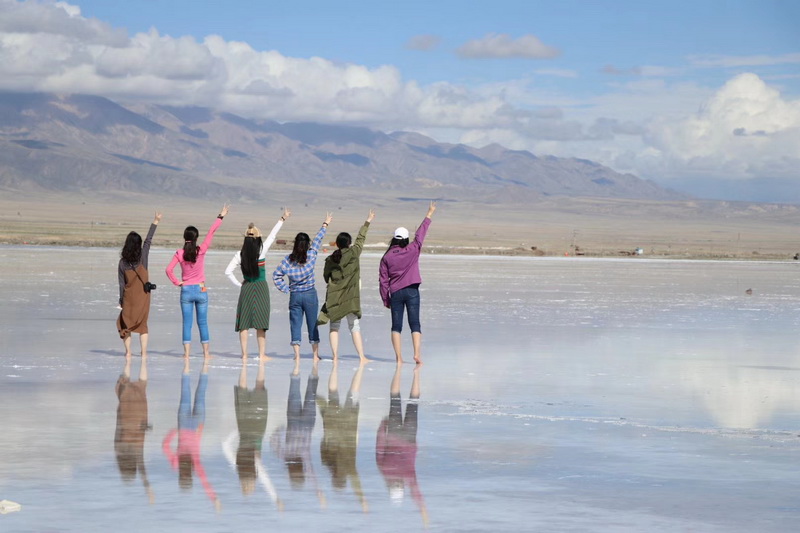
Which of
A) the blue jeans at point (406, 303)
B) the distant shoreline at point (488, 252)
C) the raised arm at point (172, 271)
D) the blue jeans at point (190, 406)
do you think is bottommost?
the blue jeans at point (190, 406)

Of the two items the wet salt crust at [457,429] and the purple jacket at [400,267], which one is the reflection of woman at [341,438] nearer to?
the wet salt crust at [457,429]

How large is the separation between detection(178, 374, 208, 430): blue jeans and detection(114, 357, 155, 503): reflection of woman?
296mm

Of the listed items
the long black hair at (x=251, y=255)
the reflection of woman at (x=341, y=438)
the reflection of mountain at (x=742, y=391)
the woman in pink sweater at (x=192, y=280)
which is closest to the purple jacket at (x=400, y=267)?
the long black hair at (x=251, y=255)

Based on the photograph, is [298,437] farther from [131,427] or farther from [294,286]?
[294,286]

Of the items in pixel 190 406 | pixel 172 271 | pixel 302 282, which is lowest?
pixel 190 406

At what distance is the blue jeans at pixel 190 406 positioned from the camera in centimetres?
983

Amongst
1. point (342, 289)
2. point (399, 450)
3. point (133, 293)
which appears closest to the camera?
point (399, 450)

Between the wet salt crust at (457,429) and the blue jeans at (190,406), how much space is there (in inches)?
3.5

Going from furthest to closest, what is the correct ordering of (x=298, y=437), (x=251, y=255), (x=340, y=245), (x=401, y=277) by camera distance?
(x=340, y=245), (x=401, y=277), (x=251, y=255), (x=298, y=437)

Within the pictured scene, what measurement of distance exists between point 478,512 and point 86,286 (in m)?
23.3

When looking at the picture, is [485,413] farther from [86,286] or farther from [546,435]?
[86,286]

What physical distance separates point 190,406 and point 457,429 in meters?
2.47

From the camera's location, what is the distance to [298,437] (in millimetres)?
9203

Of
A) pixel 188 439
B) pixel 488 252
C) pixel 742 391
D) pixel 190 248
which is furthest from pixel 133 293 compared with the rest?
pixel 488 252
